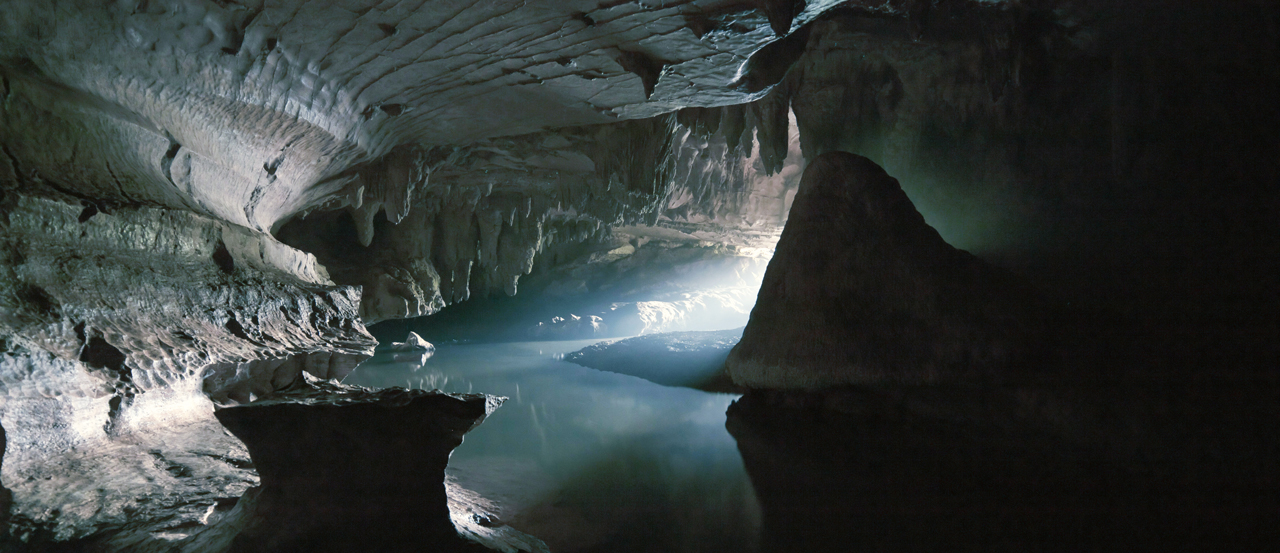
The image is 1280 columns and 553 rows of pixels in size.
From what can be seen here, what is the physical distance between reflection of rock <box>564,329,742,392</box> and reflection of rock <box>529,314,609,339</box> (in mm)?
4661

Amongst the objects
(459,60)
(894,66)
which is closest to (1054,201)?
(894,66)

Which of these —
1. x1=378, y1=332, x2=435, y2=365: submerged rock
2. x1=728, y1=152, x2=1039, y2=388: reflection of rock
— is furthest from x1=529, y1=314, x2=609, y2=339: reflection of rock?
x1=728, y1=152, x2=1039, y2=388: reflection of rock

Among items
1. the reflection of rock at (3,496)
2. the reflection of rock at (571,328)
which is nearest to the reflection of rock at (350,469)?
the reflection of rock at (3,496)

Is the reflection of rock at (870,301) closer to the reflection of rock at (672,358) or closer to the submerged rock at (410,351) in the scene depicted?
the reflection of rock at (672,358)

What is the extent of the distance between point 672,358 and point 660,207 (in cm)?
277

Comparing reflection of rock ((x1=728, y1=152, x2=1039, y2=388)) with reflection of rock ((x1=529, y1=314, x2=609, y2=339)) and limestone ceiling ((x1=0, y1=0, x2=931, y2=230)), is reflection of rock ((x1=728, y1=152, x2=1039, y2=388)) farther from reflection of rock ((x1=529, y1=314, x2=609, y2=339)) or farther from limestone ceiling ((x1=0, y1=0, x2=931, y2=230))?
reflection of rock ((x1=529, y1=314, x2=609, y2=339))

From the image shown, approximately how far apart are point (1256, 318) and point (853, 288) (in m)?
3.28

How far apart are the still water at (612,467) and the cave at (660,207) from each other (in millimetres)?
43

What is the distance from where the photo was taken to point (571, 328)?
17203 mm

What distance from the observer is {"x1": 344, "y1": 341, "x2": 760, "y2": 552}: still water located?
3.15 metres

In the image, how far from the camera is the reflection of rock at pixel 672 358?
8.35m

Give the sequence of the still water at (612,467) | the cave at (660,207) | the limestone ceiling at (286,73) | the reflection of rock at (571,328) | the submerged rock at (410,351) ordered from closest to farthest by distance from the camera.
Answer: the cave at (660,207)
the limestone ceiling at (286,73)
the still water at (612,467)
the submerged rock at (410,351)
the reflection of rock at (571,328)

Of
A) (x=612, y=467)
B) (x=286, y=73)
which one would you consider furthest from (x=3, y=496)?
(x=612, y=467)

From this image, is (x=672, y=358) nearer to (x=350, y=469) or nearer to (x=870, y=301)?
(x=870, y=301)
